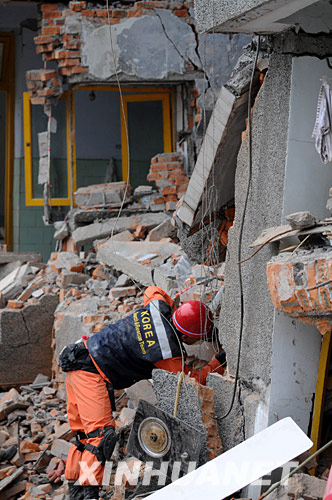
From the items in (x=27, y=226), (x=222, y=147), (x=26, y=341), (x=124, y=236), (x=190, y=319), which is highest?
(x=222, y=147)

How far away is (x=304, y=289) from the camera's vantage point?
11.6 feet

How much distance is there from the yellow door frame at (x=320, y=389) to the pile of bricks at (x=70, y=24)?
28.4 feet

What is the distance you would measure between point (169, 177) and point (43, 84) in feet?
9.04

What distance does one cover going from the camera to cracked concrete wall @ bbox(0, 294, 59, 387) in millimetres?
8648

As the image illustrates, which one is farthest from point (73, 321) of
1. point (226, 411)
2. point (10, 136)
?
point (10, 136)

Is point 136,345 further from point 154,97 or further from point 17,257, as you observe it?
point 154,97

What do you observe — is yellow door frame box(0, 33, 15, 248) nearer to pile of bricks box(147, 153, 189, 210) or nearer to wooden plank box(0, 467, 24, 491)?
pile of bricks box(147, 153, 189, 210)

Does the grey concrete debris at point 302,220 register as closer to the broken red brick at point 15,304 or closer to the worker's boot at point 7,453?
the worker's boot at point 7,453

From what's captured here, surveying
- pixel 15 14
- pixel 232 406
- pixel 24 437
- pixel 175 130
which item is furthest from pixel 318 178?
pixel 15 14

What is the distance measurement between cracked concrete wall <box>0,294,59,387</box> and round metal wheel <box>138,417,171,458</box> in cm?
424

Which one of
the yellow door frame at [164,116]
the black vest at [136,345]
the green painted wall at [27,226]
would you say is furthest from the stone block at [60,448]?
the green painted wall at [27,226]

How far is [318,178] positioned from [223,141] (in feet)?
3.09

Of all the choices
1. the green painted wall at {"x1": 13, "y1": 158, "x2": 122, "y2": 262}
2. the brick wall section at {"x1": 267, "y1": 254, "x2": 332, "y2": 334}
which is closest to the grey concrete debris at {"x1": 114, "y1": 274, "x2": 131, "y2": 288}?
the brick wall section at {"x1": 267, "y1": 254, "x2": 332, "y2": 334}

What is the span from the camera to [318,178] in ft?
13.7
